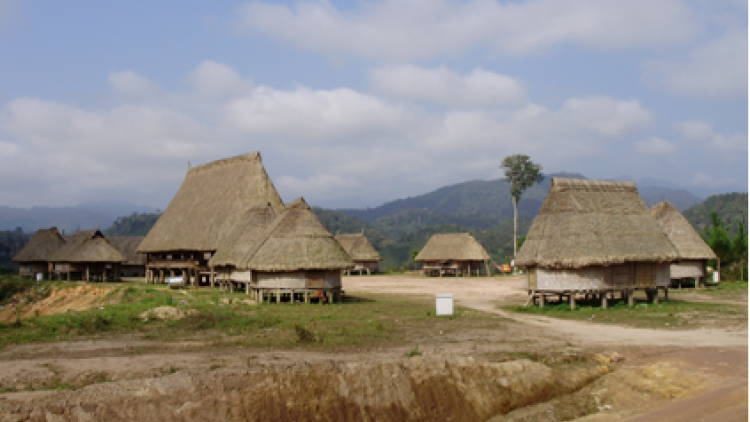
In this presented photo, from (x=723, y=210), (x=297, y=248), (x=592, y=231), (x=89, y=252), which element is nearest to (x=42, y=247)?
(x=89, y=252)

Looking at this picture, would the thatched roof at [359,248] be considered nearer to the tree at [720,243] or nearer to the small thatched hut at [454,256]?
the small thatched hut at [454,256]

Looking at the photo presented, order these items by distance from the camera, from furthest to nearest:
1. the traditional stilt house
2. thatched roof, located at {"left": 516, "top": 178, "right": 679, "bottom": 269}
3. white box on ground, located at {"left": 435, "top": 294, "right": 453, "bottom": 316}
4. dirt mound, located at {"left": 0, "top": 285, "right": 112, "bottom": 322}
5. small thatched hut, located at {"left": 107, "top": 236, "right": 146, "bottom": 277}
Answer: small thatched hut, located at {"left": 107, "top": 236, "right": 146, "bottom": 277}, the traditional stilt house, dirt mound, located at {"left": 0, "top": 285, "right": 112, "bottom": 322}, thatched roof, located at {"left": 516, "top": 178, "right": 679, "bottom": 269}, white box on ground, located at {"left": 435, "top": 294, "right": 453, "bottom": 316}

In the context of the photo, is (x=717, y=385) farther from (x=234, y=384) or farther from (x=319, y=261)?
(x=319, y=261)

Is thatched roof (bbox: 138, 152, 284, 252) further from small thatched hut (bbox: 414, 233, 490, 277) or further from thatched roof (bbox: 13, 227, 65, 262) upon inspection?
small thatched hut (bbox: 414, 233, 490, 277)

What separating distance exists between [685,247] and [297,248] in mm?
22346

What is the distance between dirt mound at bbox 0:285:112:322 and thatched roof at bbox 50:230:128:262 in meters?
5.43

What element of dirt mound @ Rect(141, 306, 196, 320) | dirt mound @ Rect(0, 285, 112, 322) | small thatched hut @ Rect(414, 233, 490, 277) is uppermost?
small thatched hut @ Rect(414, 233, 490, 277)

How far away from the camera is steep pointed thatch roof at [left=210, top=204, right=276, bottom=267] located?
1142 inches

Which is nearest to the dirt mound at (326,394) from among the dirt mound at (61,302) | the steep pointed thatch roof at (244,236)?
the steep pointed thatch roof at (244,236)

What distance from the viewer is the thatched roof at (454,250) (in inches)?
2069

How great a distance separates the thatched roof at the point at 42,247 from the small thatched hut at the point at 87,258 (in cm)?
424

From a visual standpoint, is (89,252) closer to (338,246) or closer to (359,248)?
(338,246)

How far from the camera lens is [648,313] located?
2066cm

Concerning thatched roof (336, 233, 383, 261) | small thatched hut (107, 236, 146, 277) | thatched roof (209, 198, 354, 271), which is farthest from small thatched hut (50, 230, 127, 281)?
thatched roof (336, 233, 383, 261)
